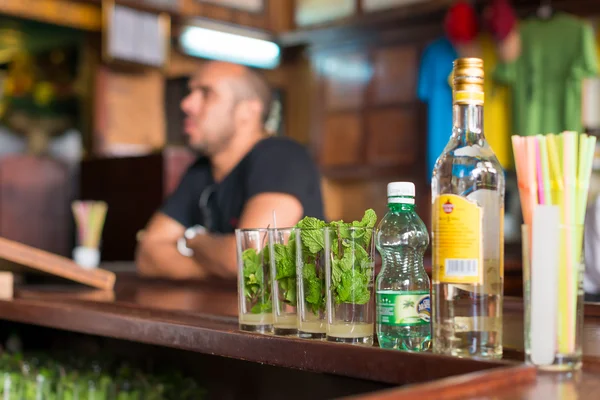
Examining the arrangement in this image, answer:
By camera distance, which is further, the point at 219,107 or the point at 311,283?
the point at 219,107

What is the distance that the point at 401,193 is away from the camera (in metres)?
0.97

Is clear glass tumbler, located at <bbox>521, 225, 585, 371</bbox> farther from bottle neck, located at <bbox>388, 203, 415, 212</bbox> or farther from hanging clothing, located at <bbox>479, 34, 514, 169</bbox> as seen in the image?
hanging clothing, located at <bbox>479, 34, 514, 169</bbox>

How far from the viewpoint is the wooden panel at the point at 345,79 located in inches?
213

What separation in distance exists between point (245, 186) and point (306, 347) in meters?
1.64

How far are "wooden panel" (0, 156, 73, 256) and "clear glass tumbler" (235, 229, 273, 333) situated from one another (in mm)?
3706

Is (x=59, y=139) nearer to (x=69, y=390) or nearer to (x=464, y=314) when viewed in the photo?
(x=69, y=390)

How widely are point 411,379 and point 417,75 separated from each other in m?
4.34

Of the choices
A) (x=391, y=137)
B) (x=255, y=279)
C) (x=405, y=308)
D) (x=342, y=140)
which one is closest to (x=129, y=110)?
(x=342, y=140)

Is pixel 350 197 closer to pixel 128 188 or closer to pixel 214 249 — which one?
pixel 128 188

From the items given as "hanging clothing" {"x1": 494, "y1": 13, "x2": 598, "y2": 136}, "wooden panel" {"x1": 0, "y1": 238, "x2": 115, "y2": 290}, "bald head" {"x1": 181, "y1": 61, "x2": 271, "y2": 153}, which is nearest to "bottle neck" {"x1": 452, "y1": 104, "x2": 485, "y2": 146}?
"wooden panel" {"x1": 0, "y1": 238, "x2": 115, "y2": 290}

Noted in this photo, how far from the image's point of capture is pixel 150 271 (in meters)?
2.71

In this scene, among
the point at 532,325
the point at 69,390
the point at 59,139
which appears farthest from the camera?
the point at 59,139

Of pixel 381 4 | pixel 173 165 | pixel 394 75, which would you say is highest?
pixel 381 4

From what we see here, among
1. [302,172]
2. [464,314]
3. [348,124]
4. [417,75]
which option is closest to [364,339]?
[464,314]
